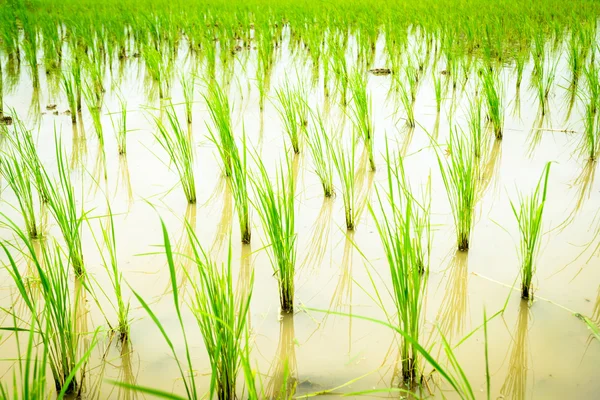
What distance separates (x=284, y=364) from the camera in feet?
4.33

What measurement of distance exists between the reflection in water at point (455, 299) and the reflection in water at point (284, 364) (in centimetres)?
45

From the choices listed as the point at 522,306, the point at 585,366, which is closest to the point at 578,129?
the point at 522,306

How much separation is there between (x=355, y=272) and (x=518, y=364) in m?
0.62

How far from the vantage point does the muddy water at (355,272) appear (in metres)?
1.29

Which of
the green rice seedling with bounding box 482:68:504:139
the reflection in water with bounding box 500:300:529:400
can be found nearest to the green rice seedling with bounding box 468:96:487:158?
the green rice seedling with bounding box 482:68:504:139

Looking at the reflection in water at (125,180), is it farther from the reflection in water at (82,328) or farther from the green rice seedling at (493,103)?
the green rice seedling at (493,103)

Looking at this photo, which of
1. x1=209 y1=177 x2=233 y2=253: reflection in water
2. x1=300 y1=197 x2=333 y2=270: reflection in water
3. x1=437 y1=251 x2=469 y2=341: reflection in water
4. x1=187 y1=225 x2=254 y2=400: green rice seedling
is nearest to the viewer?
x1=187 y1=225 x2=254 y2=400: green rice seedling

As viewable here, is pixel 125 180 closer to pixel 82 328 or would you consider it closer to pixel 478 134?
pixel 82 328

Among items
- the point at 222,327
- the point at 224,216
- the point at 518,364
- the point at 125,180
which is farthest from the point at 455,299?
the point at 125,180

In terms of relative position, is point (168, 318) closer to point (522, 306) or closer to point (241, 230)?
point (241, 230)

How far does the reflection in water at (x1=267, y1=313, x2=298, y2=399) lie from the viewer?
4.06ft

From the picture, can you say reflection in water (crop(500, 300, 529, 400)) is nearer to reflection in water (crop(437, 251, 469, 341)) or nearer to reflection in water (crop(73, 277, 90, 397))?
reflection in water (crop(437, 251, 469, 341))

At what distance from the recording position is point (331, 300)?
1.58 meters

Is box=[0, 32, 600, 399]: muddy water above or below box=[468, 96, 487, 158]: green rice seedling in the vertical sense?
below
